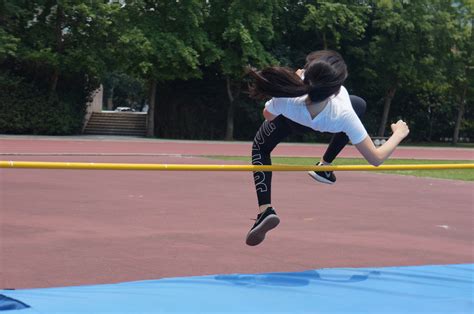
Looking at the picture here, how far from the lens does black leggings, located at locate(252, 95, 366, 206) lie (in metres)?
4.09

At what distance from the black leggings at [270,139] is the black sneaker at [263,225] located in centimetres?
13

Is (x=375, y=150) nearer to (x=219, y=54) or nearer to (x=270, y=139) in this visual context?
(x=270, y=139)

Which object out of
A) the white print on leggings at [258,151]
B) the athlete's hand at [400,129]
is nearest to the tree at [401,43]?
the athlete's hand at [400,129]

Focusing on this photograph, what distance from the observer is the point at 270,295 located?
12.6 ft

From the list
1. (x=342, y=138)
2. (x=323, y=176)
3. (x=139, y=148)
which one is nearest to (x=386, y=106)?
(x=139, y=148)

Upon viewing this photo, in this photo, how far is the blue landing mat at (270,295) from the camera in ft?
11.6

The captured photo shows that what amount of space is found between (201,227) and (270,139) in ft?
10.3

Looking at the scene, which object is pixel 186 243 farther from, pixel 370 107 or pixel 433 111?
pixel 433 111

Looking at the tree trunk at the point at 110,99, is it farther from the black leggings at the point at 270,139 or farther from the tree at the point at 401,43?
the black leggings at the point at 270,139

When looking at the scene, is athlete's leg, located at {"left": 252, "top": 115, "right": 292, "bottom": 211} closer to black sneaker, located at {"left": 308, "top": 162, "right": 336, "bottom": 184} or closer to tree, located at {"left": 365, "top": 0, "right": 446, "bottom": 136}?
black sneaker, located at {"left": 308, "top": 162, "right": 336, "bottom": 184}

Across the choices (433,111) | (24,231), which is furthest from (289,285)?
(433,111)

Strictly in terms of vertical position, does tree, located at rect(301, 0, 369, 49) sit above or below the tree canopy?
above

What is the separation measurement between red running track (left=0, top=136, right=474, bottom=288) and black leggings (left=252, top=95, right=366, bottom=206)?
3.82 feet

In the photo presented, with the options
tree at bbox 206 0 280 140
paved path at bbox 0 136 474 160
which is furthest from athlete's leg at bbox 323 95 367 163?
tree at bbox 206 0 280 140
